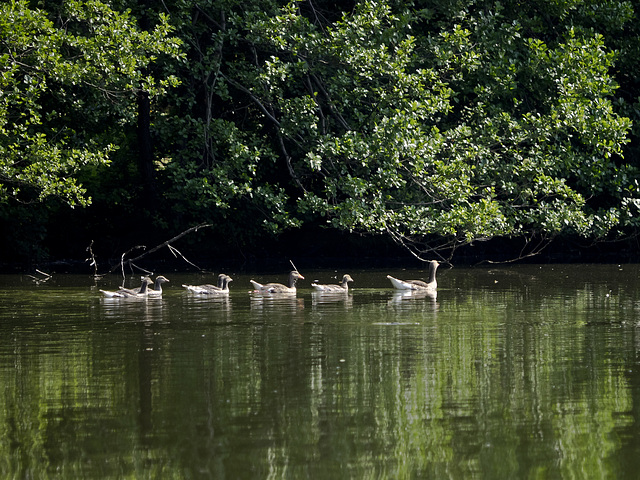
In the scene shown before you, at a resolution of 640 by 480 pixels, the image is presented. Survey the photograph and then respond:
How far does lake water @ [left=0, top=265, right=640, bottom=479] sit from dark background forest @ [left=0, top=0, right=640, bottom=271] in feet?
30.1

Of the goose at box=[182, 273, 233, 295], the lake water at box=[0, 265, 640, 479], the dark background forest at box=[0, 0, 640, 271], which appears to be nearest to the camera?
the lake water at box=[0, 265, 640, 479]

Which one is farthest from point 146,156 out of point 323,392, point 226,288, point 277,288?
point 323,392

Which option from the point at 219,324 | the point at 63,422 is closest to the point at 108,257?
the point at 219,324

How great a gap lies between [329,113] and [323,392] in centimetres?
2316

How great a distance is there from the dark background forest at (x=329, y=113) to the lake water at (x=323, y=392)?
9.19 m

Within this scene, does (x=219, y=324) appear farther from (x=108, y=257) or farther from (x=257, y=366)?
(x=108, y=257)

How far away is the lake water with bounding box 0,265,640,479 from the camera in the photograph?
8.77m

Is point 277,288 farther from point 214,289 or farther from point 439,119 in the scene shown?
point 439,119

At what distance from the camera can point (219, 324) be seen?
18438 mm

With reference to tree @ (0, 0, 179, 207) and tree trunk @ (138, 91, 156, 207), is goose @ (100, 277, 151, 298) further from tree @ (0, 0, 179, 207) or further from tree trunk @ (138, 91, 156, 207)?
tree trunk @ (138, 91, 156, 207)

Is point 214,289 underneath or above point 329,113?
underneath

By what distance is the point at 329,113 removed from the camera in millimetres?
33938

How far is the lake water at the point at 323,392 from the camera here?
8766 mm

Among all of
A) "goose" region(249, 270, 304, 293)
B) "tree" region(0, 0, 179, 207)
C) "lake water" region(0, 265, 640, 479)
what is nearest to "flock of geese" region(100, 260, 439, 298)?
"goose" region(249, 270, 304, 293)
